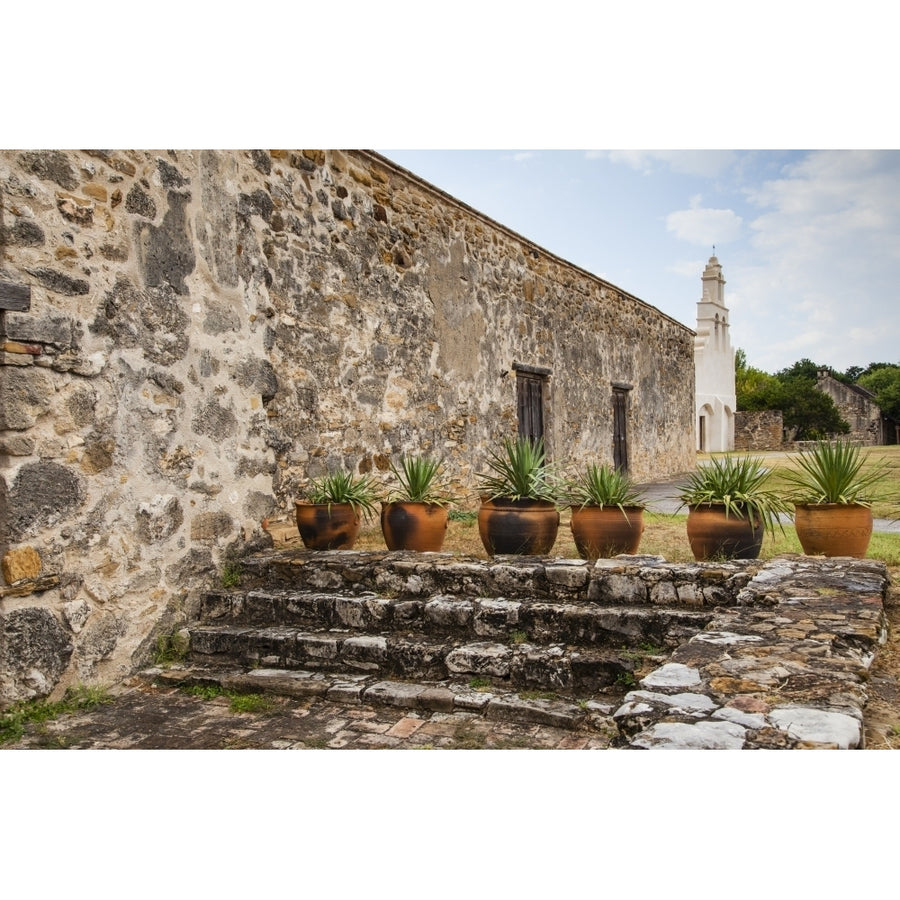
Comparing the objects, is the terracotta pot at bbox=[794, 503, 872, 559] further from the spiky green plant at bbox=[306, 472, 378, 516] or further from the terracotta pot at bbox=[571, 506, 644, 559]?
the spiky green plant at bbox=[306, 472, 378, 516]

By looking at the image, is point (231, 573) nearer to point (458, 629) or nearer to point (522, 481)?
point (458, 629)

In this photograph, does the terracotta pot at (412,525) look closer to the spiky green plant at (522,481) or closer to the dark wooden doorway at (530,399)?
the spiky green plant at (522,481)

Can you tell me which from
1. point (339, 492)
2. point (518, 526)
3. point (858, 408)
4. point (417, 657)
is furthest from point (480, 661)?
point (858, 408)

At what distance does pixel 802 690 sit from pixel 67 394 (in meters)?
3.41

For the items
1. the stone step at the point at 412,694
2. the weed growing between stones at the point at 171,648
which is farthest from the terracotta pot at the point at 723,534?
the weed growing between stones at the point at 171,648

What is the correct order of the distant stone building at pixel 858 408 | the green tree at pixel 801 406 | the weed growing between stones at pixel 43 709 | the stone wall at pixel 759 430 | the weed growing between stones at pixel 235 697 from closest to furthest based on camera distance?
the weed growing between stones at pixel 43 709 < the weed growing between stones at pixel 235 697 < the stone wall at pixel 759 430 < the green tree at pixel 801 406 < the distant stone building at pixel 858 408

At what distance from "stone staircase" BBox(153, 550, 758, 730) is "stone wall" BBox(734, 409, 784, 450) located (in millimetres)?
29108

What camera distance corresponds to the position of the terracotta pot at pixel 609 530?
194 inches

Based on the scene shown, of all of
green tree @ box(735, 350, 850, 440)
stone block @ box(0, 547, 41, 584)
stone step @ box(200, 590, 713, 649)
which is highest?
green tree @ box(735, 350, 850, 440)

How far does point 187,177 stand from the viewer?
15.0 ft

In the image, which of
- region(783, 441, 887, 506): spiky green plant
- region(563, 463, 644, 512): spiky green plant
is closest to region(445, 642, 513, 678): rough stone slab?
region(563, 463, 644, 512): spiky green plant

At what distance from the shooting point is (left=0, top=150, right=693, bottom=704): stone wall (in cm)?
366

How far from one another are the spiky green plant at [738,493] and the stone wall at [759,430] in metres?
28.0
